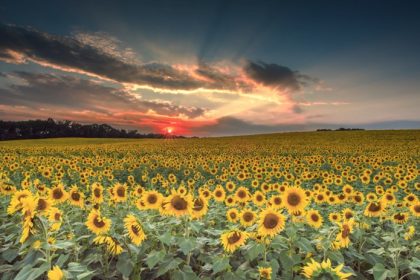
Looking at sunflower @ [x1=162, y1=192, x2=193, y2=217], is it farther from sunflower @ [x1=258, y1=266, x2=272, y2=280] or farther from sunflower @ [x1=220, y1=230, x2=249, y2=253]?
sunflower @ [x1=258, y1=266, x2=272, y2=280]

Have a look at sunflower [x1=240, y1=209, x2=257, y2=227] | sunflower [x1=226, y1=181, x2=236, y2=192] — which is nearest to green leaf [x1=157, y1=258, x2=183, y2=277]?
sunflower [x1=240, y1=209, x2=257, y2=227]

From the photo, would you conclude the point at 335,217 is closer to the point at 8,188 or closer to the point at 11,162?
the point at 8,188

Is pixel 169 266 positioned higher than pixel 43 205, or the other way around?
pixel 43 205

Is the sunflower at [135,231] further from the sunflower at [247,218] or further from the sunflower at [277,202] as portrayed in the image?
the sunflower at [277,202]

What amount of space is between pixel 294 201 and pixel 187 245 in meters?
1.99

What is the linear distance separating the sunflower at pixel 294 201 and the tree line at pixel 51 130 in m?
87.1

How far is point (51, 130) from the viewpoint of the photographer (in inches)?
3418

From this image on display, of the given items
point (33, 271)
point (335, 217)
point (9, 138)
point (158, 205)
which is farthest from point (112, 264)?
point (9, 138)

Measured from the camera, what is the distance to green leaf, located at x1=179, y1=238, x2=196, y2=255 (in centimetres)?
401

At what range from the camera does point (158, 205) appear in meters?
5.32

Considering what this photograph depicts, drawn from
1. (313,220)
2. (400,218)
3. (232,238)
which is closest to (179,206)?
(232,238)

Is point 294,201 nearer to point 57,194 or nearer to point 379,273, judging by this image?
point 379,273

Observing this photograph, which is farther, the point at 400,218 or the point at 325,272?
the point at 400,218

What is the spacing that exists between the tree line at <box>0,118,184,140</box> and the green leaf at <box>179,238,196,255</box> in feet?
288
